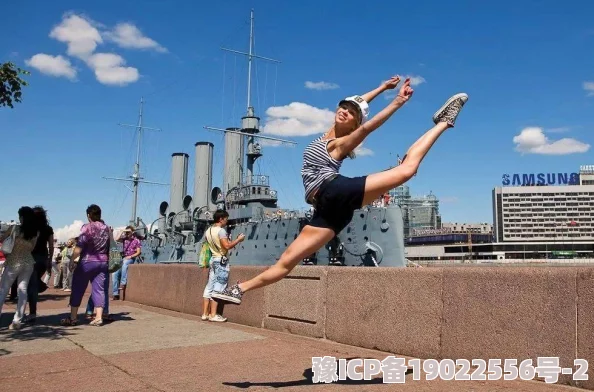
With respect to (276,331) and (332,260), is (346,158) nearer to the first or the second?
(276,331)

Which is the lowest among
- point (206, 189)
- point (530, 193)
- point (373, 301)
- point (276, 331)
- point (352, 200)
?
point (276, 331)

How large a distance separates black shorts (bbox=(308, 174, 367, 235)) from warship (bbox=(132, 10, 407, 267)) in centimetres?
1492

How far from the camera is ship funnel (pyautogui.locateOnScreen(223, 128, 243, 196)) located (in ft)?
152

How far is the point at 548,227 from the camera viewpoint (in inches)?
4973

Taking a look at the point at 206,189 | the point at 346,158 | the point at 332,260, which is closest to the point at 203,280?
the point at 346,158

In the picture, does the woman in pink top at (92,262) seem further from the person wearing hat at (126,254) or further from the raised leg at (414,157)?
the raised leg at (414,157)

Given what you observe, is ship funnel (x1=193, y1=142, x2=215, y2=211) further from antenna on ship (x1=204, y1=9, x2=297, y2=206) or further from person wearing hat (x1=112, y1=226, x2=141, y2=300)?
person wearing hat (x1=112, y1=226, x2=141, y2=300)

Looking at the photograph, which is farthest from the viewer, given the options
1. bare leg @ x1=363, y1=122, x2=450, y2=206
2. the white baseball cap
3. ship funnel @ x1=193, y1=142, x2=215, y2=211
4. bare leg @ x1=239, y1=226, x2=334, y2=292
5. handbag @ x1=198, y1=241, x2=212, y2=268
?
ship funnel @ x1=193, y1=142, x2=215, y2=211

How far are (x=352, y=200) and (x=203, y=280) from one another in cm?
588

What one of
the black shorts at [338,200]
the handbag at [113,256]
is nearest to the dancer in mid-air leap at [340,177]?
the black shorts at [338,200]

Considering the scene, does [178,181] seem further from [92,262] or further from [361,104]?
[361,104]

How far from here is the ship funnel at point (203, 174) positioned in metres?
45.8

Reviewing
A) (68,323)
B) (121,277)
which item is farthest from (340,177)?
(121,277)

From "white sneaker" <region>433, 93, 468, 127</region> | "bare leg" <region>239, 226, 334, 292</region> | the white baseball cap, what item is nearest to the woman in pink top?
"bare leg" <region>239, 226, 334, 292</region>
